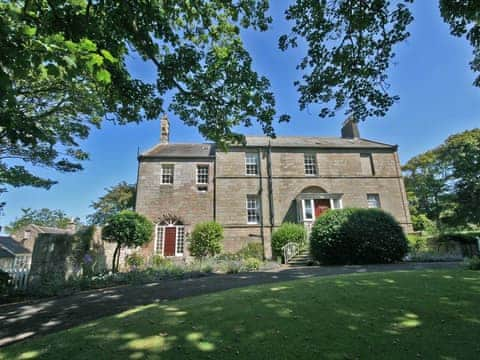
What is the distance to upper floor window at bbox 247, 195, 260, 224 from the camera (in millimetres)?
17953

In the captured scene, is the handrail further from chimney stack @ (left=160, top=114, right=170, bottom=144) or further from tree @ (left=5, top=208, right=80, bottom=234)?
tree @ (left=5, top=208, right=80, bottom=234)

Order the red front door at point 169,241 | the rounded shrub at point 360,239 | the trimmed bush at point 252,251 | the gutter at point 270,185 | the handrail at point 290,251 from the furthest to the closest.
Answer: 1. the gutter at point 270,185
2. the red front door at point 169,241
3. the trimmed bush at point 252,251
4. the handrail at point 290,251
5. the rounded shrub at point 360,239

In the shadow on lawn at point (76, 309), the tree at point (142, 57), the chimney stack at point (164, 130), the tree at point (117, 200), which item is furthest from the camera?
the tree at point (117, 200)

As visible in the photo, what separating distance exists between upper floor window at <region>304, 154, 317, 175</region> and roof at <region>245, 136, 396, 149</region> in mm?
898

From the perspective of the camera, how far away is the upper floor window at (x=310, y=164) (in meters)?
19.3

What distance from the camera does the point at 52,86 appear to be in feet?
35.1

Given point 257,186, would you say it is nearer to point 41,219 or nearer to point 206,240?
point 206,240

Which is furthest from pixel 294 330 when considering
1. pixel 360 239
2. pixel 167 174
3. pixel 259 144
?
pixel 259 144

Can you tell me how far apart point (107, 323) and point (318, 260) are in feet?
33.7

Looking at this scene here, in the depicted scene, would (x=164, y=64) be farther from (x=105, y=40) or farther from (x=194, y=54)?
(x=105, y=40)

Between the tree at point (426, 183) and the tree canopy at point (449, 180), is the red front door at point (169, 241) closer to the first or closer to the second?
the tree canopy at point (449, 180)

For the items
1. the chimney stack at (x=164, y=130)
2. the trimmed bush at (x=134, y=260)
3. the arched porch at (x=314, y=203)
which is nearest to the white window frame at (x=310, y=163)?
the arched porch at (x=314, y=203)

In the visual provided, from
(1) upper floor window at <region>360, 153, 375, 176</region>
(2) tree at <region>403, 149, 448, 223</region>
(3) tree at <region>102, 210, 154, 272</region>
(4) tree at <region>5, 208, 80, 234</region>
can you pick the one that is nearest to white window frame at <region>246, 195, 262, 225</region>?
(3) tree at <region>102, 210, 154, 272</region>

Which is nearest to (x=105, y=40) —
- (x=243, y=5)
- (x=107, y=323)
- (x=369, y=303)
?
(x=243, y=5)
